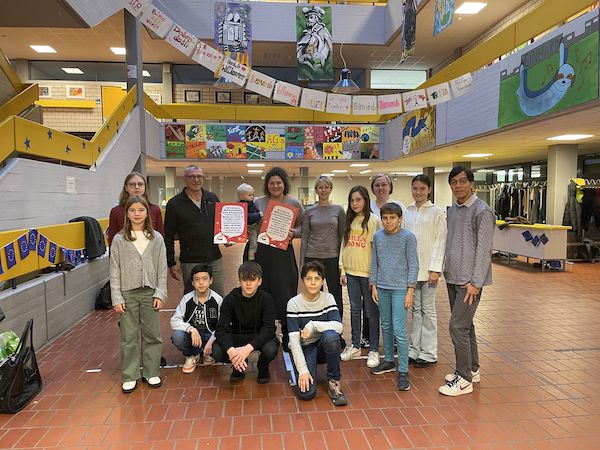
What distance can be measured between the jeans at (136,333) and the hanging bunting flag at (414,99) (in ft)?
13.4

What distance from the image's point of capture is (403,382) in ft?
10.8

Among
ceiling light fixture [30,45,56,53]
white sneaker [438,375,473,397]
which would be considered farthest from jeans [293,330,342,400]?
ceiling light fixture [30,45,56,53]

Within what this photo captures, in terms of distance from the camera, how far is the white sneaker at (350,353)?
3918 millimetres

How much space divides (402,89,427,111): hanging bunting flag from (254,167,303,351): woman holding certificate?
264 centimetres

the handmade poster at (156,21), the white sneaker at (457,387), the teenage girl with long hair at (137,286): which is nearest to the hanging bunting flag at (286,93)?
the handmade poster at (156,21)

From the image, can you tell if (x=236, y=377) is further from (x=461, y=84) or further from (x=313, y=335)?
(x=461, y=84)

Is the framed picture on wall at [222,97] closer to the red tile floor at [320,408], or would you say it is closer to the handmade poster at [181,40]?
the handmade poster at [181,40]

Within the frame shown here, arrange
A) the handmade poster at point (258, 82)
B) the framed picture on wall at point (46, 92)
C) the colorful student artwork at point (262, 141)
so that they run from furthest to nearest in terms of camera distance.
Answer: the framed picture on wall at point (46, 92)
the colorful student artwork at point (262, 141)
the handmade poster at point (258, 82)

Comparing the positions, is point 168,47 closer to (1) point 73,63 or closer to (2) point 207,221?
(1) point 73,63

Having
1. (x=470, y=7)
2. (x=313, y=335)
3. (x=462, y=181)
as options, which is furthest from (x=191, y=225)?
(x=470, y=7)

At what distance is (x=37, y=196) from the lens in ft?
16.2

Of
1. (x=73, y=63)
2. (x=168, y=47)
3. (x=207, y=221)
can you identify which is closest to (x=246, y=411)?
(x=207, y=221)

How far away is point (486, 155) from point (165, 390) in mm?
11378

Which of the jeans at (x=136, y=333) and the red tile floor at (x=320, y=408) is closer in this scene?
the red tile floor at (x=320, y=408)
